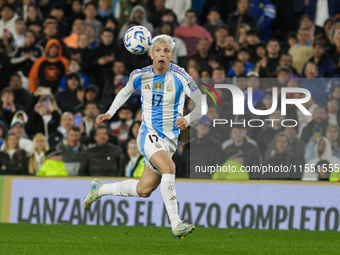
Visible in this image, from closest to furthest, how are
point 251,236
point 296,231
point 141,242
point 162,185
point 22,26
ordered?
point 162,185 → point 141,242 → point 251,236 → point 296,231 → point 22,26

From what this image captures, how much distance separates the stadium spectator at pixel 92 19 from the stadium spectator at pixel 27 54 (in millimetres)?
1169

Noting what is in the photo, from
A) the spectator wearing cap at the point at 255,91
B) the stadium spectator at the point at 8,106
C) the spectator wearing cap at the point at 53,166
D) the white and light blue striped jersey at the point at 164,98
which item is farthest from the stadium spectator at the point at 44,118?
the white and light blue striped jersey at the point at 164,98

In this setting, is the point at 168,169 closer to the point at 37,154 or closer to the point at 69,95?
the point at 37,154

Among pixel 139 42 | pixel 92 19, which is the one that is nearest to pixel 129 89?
pixel 139 42

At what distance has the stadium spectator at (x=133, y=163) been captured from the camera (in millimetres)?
12531

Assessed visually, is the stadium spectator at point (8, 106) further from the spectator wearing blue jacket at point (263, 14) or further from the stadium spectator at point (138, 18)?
the spectator wearing blue jacket at point (263, 14)

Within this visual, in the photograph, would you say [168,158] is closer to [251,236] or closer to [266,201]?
[251,236]

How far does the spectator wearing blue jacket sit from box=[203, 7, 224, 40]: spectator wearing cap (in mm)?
670

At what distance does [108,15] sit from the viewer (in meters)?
16.5

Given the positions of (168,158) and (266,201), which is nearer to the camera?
(168,158)

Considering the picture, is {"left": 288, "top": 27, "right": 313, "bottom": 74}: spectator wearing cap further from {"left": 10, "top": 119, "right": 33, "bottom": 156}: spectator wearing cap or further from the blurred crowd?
{"left": 10, "top": 119, "right": 33, "bottom": 156}: spectator wearing cap

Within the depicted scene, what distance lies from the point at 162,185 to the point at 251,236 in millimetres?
2346

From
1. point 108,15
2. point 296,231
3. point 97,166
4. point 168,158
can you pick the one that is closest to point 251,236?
point 296,231

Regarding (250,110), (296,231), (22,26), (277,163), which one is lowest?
(296,231)
